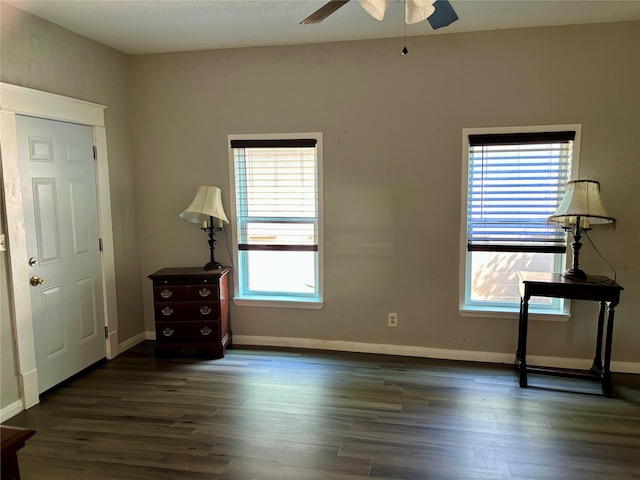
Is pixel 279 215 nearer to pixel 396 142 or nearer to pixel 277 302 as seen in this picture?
pixel 277 302

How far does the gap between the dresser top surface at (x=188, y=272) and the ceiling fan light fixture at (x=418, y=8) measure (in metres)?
2.56

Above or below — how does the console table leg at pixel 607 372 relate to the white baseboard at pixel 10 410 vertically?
above

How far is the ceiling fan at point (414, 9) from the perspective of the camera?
5.90 feet

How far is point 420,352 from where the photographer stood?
378 centimetres

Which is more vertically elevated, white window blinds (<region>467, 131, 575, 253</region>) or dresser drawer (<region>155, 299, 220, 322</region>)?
white window blinds (<region>467, 131, 575, 253</region>)

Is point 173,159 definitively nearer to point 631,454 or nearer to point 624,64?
point 624,64

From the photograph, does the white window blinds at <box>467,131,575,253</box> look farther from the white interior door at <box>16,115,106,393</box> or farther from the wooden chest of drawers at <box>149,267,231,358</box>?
the white interior door at <box>16,115,106,393</box>

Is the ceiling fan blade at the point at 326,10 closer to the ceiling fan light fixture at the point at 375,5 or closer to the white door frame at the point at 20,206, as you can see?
the ceiling fan light fixture at the point at 375,5

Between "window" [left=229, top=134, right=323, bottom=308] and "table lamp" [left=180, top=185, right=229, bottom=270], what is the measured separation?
17 centimetres

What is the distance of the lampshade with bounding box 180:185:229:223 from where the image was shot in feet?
12.2

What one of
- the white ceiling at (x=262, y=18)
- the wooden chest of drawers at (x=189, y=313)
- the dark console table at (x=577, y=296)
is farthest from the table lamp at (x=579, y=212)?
the wooden chest of drawers at (x=189, y=313)

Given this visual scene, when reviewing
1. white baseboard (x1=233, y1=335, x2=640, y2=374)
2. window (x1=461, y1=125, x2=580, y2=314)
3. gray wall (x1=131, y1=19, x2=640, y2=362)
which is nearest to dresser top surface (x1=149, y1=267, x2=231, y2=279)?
gray wall (x1=131, y1=19, x2=640, y2=362)

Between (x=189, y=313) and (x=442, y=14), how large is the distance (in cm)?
294

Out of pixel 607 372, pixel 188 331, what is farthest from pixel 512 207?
pixel 188 331
